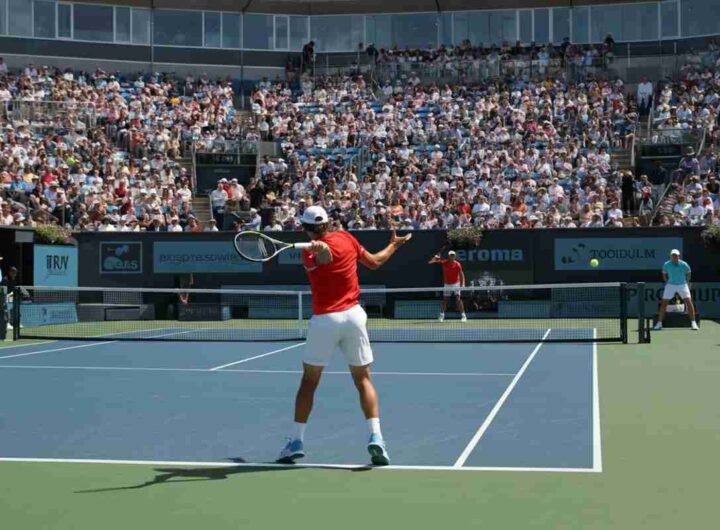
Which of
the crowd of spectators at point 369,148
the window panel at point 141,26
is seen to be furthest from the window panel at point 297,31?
the window panel at point 141,26

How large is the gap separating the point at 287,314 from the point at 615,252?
8.03 m

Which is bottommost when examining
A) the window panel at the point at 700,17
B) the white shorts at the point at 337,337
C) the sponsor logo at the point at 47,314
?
the sponsor logo at the point at 47,314

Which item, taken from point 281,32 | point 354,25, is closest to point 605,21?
point 354,25

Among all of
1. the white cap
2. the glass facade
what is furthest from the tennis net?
the glass facade

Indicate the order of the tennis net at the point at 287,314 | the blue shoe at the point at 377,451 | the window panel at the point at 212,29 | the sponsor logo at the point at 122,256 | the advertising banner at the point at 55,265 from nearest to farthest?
the blue shoe at the point at 377,451, the tennis net at the point at 287,314, the advertising banner at the point at 55,265, the sponsor logo at the point at 122,256, the window panel at the point at 212,29

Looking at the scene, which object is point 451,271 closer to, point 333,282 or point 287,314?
point 287,314

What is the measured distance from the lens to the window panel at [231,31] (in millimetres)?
41781

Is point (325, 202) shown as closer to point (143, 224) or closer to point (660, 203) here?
point (143, 224)

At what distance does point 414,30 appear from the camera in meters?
41.1

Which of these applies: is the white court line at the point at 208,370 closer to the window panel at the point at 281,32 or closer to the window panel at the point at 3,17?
the window panel at the point at 3,17

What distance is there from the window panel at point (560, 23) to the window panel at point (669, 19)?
344 cm

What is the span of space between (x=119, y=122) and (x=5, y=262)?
9710mm

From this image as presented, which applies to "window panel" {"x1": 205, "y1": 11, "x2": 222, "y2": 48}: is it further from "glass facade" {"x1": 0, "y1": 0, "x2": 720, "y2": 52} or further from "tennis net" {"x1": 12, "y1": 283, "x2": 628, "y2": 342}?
"tennis net" {"x1": 12, "y1": 283, "x2": 628, "y2": 342}

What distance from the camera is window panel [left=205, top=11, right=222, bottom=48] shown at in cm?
4166
